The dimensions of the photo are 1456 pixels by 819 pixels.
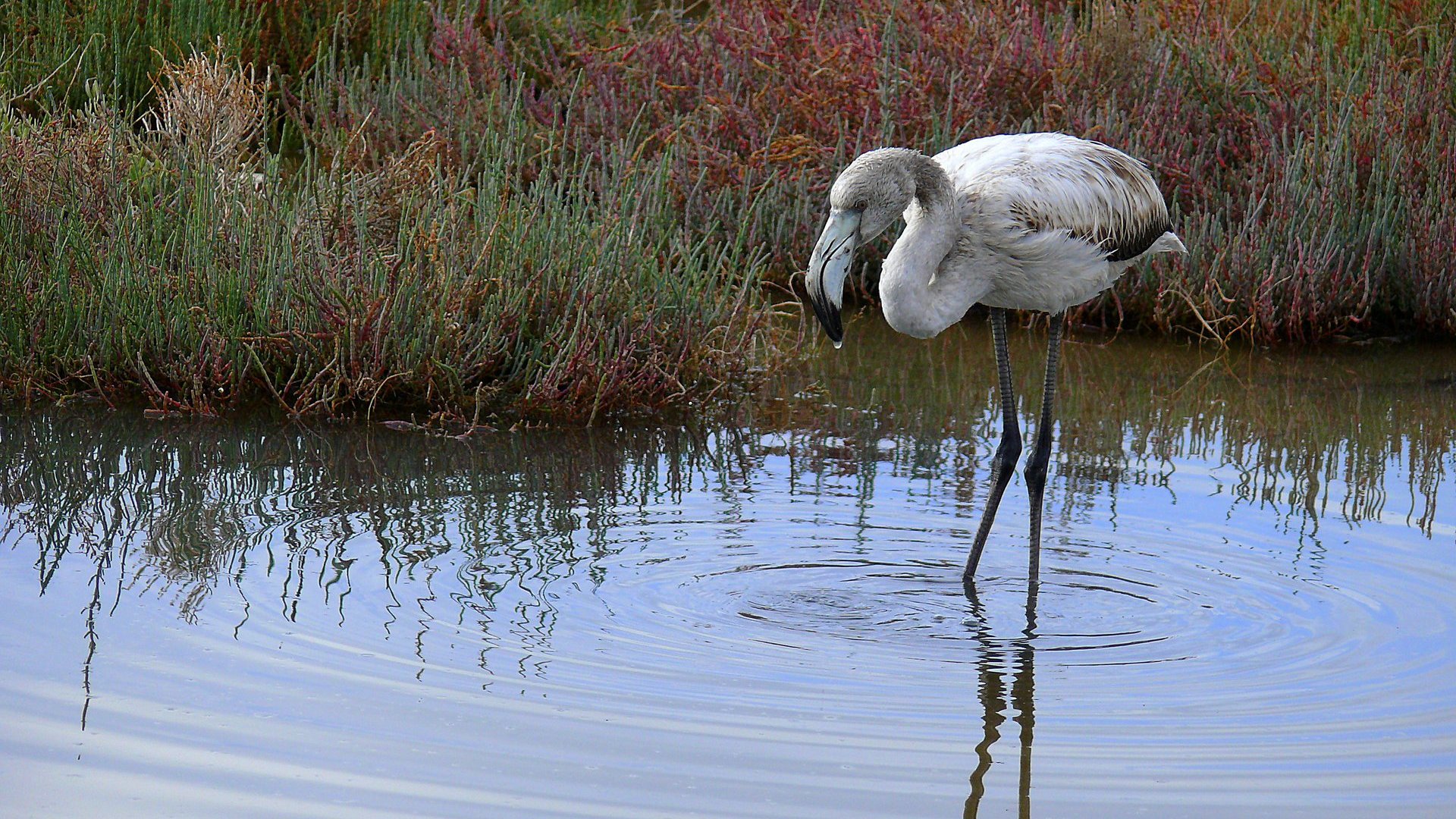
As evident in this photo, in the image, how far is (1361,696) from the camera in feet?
12.7

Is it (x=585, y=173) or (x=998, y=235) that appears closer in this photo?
(x=998, y=235)

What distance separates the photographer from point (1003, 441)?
17.1 ft

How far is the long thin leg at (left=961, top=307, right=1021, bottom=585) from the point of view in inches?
190

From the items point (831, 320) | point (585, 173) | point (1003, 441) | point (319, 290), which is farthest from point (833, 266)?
point (585, 173)

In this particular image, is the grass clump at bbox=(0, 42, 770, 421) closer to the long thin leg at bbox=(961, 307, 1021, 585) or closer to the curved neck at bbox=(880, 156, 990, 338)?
the long thin leg at bbox=(961, 307, 1021, 585)

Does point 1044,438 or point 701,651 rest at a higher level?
point 1044,438

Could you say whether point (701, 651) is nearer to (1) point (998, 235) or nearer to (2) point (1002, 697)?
(2) point (1002, 697)

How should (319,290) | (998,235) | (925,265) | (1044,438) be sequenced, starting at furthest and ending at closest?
(319,290), (1044,438), (998,235), (925,265)

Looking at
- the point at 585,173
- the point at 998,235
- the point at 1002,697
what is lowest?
the point at 1002,697

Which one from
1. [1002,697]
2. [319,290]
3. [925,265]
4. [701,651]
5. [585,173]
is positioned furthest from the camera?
[585,173]

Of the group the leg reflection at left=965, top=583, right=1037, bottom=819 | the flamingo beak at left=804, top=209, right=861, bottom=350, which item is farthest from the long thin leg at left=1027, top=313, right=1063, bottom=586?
the flamingo beak at left=804, top=209, right=861, bottom=350

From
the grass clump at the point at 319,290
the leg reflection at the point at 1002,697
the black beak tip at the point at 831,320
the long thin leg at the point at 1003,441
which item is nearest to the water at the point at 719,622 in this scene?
the leg reflection at the point at 1002,697

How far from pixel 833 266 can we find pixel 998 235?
1.98 feet

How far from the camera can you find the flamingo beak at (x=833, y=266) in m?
4.19
